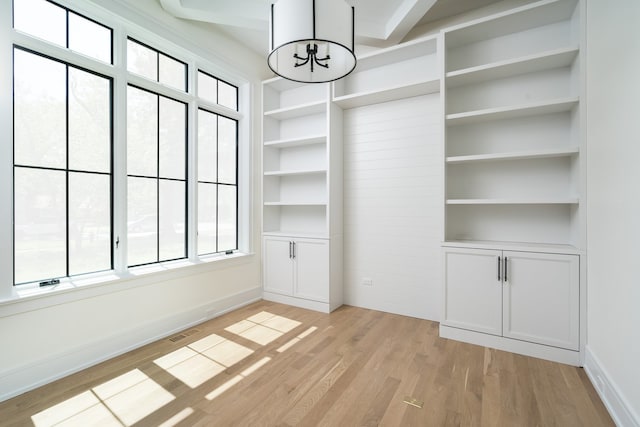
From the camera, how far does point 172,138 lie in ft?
10.5

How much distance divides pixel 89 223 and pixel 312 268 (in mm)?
2298

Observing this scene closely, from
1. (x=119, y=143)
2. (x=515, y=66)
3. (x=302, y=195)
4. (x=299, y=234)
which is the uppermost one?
(x=515, y=66)

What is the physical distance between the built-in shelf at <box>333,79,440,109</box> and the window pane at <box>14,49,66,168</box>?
2.63 m

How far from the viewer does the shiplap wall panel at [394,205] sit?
11.0ft

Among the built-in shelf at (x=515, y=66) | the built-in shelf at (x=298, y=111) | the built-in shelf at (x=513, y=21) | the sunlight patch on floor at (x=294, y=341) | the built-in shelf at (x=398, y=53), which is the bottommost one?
the sunlight patch on floor at (x=294, y=341)

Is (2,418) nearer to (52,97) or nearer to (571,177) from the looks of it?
(52,97)

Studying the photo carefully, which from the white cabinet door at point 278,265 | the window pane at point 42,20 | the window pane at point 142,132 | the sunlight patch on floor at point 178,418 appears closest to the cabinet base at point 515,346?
the white cabinet door at point 278,265

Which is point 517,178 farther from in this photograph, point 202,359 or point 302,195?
point 202,359

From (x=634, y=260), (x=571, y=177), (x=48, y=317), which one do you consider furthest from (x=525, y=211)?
(x=48, y=317)

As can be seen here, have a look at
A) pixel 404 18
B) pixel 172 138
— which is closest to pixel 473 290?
pixel 404 18

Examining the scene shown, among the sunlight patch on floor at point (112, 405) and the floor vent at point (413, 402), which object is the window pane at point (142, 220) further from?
the floor vent at point (413, 402)

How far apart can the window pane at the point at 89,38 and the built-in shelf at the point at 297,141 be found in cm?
193

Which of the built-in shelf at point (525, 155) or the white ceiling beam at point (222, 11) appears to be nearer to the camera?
the built-in shelf at point (525, 155)

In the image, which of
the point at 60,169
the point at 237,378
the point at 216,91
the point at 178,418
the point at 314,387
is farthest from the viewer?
the point at 216,91
